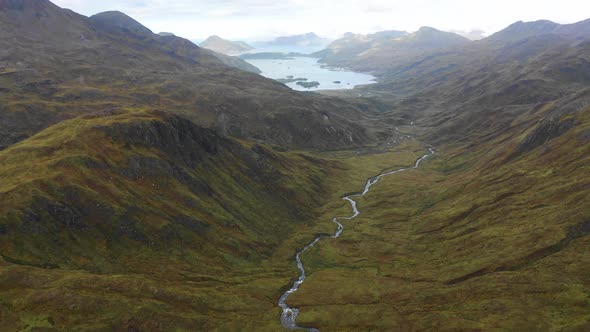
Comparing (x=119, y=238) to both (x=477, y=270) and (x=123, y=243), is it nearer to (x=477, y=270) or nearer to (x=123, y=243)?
(x=123, y=243)

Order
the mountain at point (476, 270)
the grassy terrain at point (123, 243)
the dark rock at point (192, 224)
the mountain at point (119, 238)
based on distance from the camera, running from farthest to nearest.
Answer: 1. the dark rock at point (192, 224)
2. the mountain at point (476, 270)
3. the mountain at point (119, 238)
4. the grassy terrain at point (123, 243)

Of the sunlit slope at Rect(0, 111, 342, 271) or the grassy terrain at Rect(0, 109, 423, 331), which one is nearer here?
the grassy terrain at Rect(0, 109, 423, 331)

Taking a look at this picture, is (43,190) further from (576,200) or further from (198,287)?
(576,200)

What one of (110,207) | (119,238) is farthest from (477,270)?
(110,207)

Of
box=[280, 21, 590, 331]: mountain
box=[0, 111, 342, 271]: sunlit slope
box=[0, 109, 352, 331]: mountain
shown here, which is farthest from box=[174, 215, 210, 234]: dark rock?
box=[280, 21, 590, 331]: mountain

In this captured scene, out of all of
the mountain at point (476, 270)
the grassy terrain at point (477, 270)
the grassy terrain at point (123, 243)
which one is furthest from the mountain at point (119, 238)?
the grassy terrain at point (477, 270)

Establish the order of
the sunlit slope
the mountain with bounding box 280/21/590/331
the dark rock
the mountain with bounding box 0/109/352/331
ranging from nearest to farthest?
the mountain with bounding box 0/109/352/331, the mountain with bounding box 280/21/590/331, the sunlit slope, the dark rock

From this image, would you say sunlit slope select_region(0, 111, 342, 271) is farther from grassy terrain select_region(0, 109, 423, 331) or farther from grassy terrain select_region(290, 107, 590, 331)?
grassy terrain select_region(290, 107, 590, 331)

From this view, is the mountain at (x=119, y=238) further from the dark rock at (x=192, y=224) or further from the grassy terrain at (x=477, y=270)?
the grassy terrain at (x=477, y=270)

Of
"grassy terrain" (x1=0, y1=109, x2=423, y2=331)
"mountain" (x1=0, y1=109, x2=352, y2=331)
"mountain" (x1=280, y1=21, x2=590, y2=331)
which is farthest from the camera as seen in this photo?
"mountain" (x1=280, y1=21, x2=590, y2=331)
